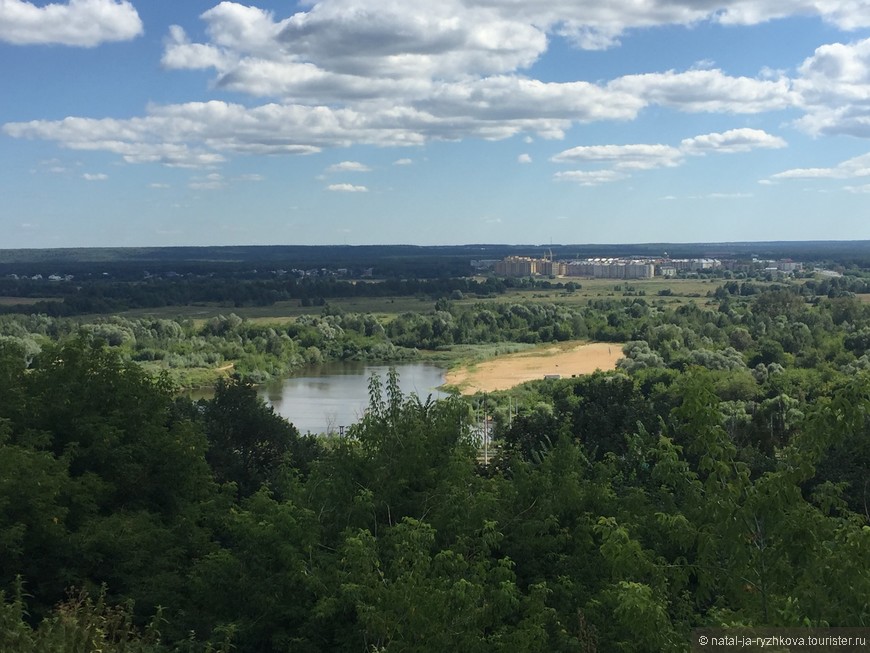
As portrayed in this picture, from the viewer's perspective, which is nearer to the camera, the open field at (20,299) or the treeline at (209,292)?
the treeline at (209,292)

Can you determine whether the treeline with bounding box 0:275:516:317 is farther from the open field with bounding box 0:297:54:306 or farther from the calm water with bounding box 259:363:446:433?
the calm water with bounding box 259:363:446:433

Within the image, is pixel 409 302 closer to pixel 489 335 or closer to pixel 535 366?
pixel 489 335

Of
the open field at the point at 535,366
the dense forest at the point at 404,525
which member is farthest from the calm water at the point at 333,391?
the dense forest at the point at 404,525

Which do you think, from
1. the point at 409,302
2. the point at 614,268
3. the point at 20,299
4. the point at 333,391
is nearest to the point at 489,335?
the point at 333,391

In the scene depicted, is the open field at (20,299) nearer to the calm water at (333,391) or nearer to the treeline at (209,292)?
the treeline at (209,292)

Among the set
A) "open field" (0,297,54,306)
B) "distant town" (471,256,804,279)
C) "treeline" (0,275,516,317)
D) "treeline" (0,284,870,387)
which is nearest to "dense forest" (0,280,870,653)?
"treeline" (0,284,870,387)

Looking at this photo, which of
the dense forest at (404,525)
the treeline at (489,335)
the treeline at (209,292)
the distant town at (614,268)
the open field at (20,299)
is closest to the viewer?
the dense forest at (404,525)

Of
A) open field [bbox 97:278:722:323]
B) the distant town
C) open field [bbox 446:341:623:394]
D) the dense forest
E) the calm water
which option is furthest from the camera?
the distant town

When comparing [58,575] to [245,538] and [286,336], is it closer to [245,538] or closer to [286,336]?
[245,538]
